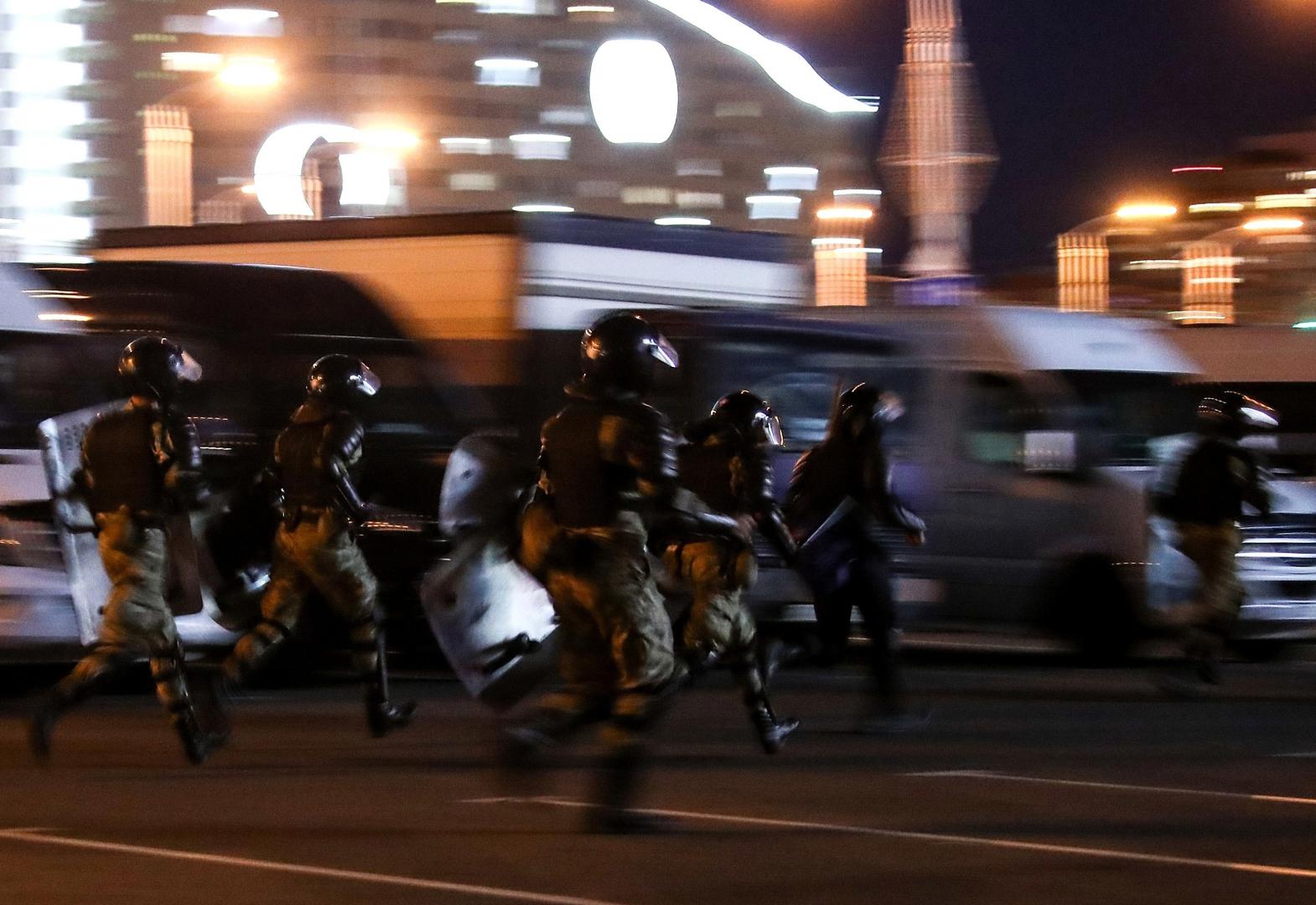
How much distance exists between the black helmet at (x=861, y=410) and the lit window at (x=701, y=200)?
138125mm

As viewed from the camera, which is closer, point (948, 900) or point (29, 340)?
point (948, 900)

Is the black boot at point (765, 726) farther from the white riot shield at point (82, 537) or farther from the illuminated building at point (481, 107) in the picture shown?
the illuminated building at point (481, 107)

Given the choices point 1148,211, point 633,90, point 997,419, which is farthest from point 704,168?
point 997,419

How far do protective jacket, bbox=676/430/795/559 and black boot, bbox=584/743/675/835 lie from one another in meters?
2.08

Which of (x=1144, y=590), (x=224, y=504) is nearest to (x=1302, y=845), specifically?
(x=224, y=504)

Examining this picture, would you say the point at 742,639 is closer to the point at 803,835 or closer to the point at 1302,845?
the point at 803,835

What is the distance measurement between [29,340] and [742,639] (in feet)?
14.2

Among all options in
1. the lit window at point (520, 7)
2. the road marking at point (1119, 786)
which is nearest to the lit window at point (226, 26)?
the lit window at point (520, 7)

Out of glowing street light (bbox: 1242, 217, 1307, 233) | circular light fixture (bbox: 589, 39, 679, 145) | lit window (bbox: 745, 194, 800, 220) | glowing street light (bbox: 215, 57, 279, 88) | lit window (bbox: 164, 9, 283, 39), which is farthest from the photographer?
lit window (bbox: 745, 194, 800, 220)

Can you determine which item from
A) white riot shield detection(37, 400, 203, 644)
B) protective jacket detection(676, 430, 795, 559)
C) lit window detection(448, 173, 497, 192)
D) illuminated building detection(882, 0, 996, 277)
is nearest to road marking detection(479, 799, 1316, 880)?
protective jacket detection(676, 430, 795, 559)

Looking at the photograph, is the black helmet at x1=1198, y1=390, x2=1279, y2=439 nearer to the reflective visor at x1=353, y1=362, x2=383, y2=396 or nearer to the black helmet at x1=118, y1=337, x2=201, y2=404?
the reflective visor at x1=353, y1=362, x2=383, y2=396

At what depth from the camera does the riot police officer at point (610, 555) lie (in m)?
7.38

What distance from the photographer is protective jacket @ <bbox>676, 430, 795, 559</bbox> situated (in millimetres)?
9383

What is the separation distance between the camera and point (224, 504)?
37.6 feet
